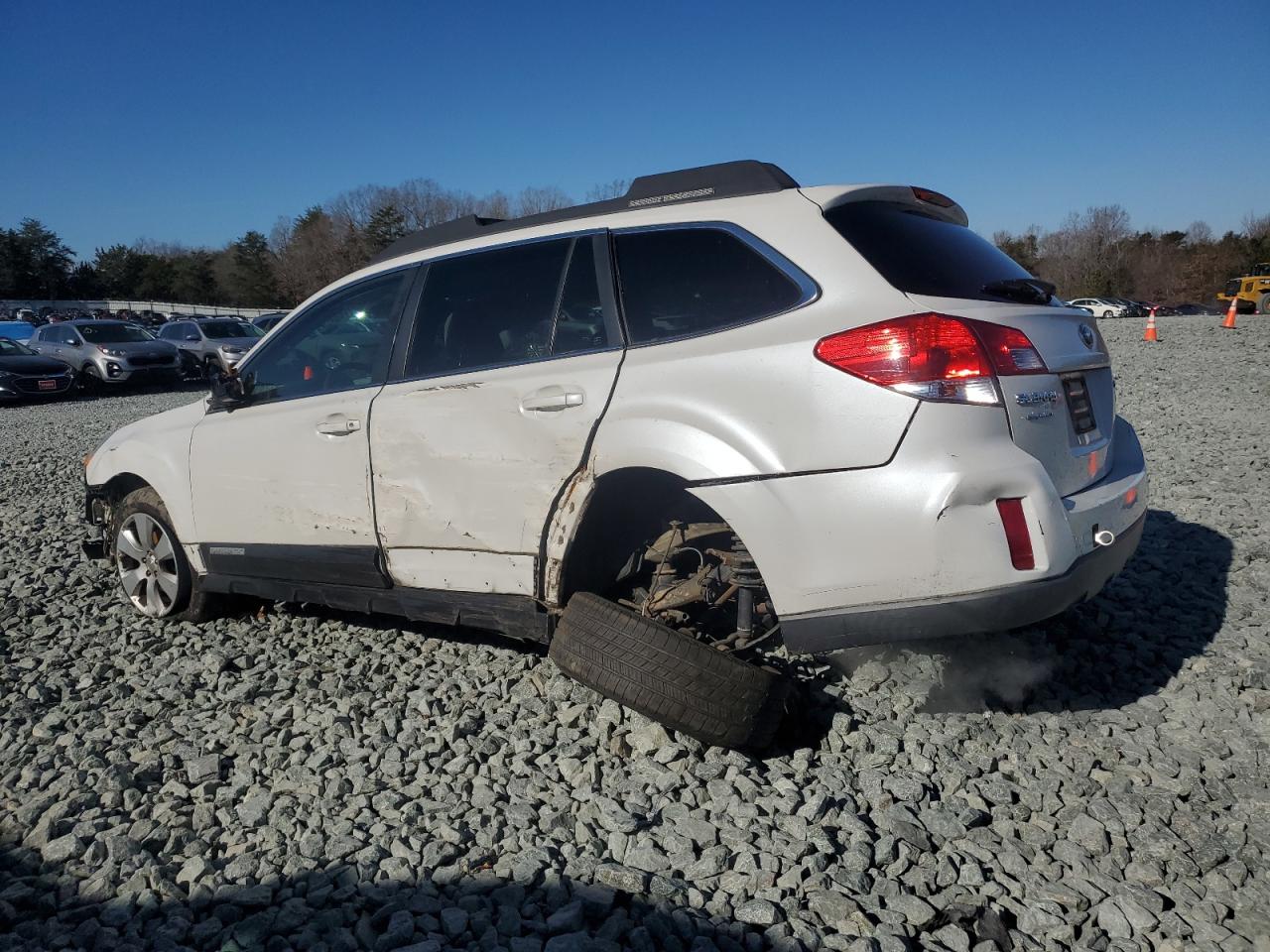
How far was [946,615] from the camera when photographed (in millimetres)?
2672

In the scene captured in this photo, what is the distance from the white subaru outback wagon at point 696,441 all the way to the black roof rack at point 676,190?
1 centimetres

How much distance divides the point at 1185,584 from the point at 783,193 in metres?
3.17

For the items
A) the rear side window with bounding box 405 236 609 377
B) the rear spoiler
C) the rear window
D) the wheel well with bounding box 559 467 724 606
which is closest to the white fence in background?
the rear side window with bounding box 405 236 609 377

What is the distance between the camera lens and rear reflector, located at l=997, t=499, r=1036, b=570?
2.63m

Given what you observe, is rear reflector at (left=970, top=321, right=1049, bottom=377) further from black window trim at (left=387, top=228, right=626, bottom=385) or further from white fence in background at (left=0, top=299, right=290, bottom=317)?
white fence in background at (left=0, top=299, right=290, bottom=317)

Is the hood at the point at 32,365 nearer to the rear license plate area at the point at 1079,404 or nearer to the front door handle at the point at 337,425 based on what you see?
the front door handle at the point at 337,425

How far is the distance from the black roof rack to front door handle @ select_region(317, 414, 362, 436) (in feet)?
2.85

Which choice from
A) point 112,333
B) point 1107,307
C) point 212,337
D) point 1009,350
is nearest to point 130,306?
point 212,337

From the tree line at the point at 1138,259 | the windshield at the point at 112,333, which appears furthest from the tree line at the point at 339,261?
the windshield at the point at 112,333

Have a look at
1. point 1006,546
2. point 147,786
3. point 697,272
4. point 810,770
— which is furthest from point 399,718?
point 1006,546

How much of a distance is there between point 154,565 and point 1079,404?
4.54m

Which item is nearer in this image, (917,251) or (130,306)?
(917,251)

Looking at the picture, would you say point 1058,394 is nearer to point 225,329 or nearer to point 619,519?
point 619,519

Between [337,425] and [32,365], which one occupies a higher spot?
[32,365]
